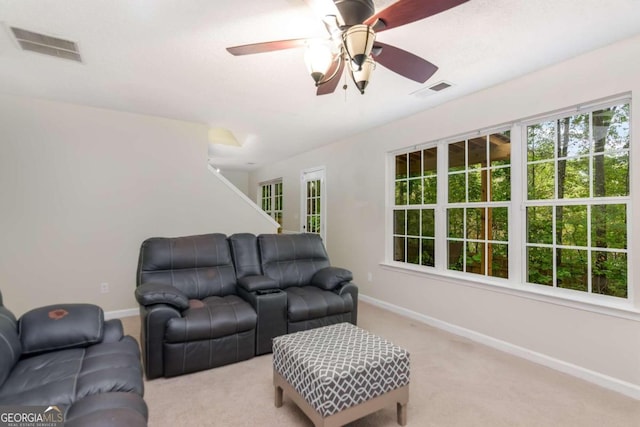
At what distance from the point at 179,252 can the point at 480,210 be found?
3102mm

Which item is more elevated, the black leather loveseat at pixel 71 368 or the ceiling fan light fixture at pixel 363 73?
the ceiling fan light fixture at pixel 363 73

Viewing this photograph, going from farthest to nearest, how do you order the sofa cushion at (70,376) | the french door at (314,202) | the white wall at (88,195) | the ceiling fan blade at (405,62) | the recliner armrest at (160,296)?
the french door at (314,202)
the white wall at (88,195)
the recliner armrest at (160,296)
the ceiling fan blade at (405,62)
the sofa cushion at (70,376)

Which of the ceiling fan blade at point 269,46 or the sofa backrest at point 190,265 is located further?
the sofa backrest at point 190,265

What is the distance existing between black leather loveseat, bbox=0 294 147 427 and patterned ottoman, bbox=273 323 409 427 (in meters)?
0.78

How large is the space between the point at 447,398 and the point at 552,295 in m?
1.32

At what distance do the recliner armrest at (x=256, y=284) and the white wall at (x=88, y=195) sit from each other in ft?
5.55

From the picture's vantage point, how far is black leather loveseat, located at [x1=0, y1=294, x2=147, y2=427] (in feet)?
4.09

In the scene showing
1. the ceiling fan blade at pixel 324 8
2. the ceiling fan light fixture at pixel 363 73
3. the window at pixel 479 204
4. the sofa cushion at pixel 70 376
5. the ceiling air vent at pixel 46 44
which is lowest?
the sofa cushion at pixel 70 376

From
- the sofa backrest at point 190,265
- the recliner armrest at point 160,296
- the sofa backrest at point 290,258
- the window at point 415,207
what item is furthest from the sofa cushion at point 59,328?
the window at point 415,207

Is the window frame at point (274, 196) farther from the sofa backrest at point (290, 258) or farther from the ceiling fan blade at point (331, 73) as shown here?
the ceiling fan blade at point (331, 73)

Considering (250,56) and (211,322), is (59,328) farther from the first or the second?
(250,56)

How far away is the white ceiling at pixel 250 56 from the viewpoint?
194 cm

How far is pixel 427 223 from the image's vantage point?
391 cm

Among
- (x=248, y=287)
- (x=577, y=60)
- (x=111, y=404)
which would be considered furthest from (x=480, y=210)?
(x=111, y=404)
